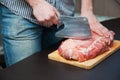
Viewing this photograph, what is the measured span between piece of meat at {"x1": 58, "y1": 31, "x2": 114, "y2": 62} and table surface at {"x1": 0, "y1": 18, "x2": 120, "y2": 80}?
1.5 inches

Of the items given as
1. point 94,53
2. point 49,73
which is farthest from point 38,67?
point 94,53

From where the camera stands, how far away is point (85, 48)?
837mm

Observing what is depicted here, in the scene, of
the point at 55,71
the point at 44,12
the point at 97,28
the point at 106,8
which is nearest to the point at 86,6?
the point at 97,28

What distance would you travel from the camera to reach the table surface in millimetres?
727

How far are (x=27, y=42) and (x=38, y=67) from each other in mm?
149

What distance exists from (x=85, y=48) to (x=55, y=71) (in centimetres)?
14

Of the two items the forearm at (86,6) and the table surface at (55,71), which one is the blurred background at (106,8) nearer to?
the forearm at (86,6)

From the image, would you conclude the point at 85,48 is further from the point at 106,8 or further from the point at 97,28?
the point at 106,8

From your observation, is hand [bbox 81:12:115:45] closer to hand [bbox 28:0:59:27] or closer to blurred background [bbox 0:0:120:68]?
hand [bbox 28:0:59:27]

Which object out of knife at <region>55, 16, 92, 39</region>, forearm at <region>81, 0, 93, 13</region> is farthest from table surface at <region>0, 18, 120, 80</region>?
forearm at <region>81, 0, 93, 13</region>

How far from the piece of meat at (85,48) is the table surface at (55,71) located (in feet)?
0.12

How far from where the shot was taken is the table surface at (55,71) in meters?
0.73

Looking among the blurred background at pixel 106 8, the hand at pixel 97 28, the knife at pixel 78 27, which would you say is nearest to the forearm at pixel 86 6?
the hand at pixel 97 28

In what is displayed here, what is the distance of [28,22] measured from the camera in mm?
936
